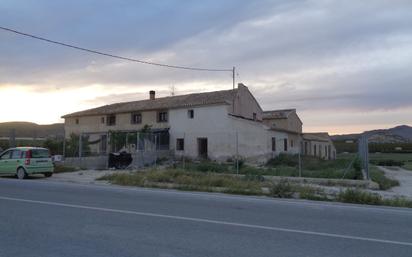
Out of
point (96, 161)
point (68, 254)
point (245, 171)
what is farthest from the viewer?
point (96, 161)

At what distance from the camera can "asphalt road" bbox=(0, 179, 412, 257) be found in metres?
6.66

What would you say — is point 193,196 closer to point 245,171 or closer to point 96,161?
point 245,171

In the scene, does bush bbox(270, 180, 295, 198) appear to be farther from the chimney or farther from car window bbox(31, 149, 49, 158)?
the chimney

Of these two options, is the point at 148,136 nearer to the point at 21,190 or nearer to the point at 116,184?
the point at 116,184

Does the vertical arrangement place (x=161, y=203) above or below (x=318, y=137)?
below

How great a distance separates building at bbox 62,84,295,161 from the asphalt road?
22.6 meters

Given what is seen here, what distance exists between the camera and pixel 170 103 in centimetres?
4350

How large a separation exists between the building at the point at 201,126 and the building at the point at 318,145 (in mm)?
9828

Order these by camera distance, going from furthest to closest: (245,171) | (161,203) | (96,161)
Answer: (96,161) < (245,171) < (161,203)

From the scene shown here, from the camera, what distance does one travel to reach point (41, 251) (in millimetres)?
6480

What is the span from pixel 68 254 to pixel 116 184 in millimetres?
13230

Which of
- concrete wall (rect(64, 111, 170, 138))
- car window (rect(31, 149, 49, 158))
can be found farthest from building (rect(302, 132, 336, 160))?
car window (rect(31, 149, 49, 158))

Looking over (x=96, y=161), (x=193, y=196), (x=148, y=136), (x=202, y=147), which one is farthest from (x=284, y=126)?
(x=193, y=196)

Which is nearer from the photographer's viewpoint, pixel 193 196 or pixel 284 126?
pixel 193 196
